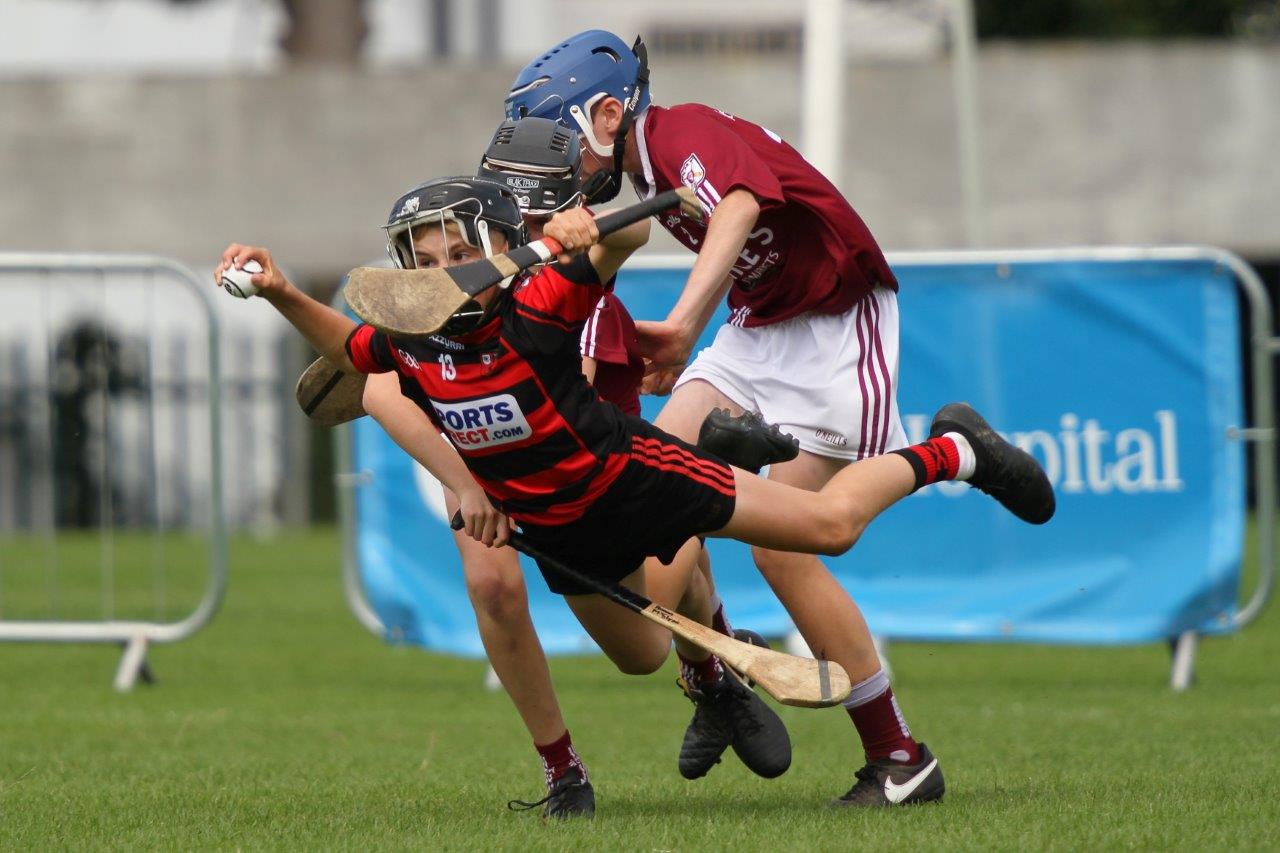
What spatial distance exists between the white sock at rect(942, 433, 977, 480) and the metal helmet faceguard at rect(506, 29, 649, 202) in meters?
1.12

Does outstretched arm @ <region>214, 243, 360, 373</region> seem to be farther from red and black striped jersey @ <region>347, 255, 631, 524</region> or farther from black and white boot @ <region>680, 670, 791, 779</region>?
black and white boot @ <region>680, 670, 791, 779</region>

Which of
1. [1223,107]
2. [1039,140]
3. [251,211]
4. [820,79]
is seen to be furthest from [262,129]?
[820,79]

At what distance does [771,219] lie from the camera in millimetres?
5160

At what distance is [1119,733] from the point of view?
6465 mm

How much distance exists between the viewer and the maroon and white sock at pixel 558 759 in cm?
501

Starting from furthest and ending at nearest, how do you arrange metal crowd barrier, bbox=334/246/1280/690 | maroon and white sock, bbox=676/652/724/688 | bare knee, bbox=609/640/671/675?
metal crowd barrier, bbox=334/246/1280/690 < maroon and white sock, bbox=676/652/724/688 < bare knee, bbox=609/640/671/675

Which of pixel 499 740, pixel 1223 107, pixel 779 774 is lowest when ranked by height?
pixel 499 740

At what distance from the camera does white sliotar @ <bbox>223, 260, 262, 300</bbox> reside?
438 centimetres

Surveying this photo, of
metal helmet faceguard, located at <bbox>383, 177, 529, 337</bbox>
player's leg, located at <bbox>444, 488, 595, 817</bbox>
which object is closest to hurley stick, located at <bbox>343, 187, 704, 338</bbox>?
metal helmet faceguard, located at <bbox>383, 177, 529, 337</bbox>

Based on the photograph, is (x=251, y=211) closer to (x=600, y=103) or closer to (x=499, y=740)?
(x=499, y=740)

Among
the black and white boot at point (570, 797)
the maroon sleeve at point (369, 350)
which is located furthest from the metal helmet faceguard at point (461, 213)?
the black and white boot at point (570, 797)

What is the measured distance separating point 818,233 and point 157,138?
1539 cm

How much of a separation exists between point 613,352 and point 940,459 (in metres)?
0.89

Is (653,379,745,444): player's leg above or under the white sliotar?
under
